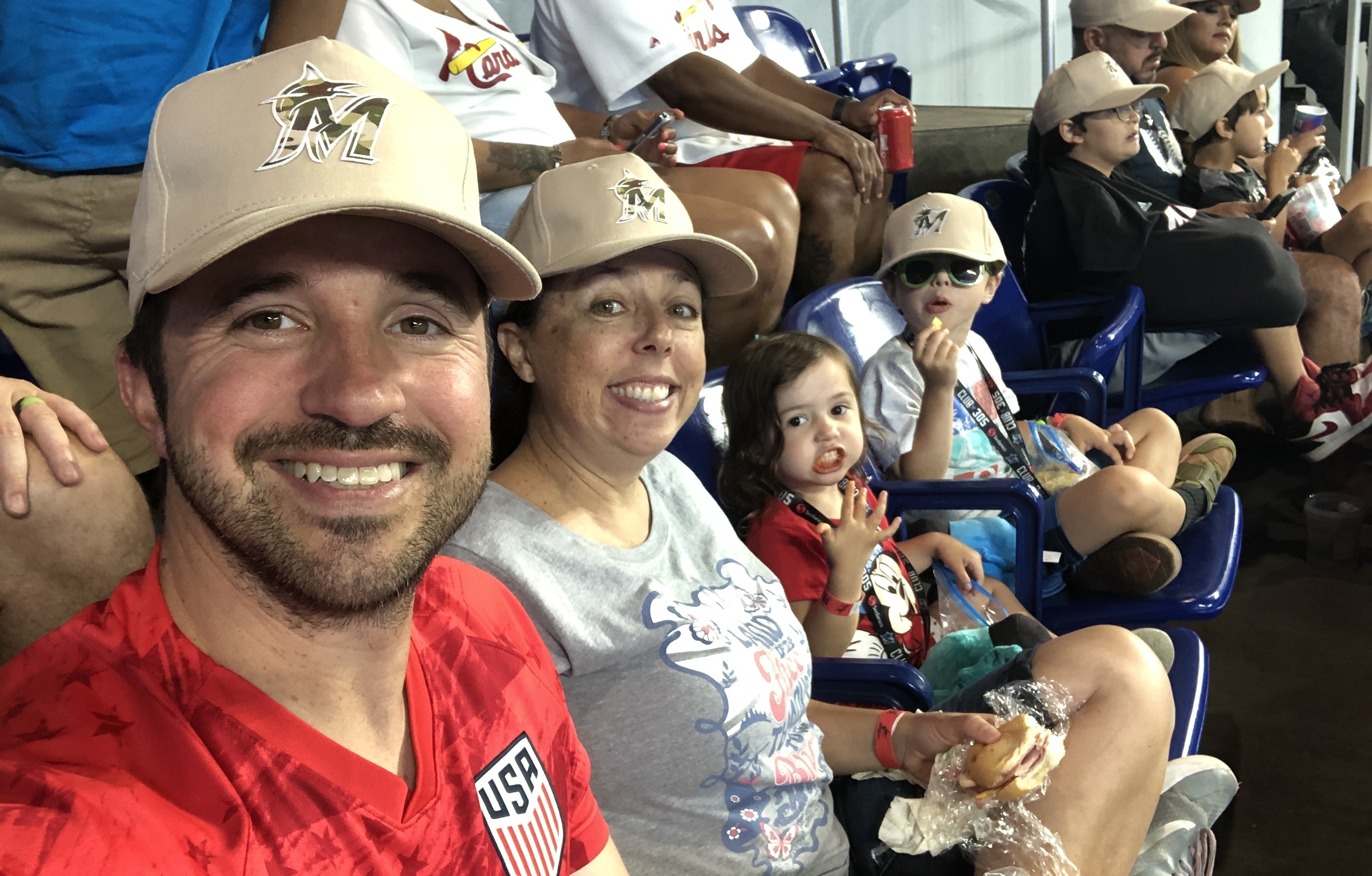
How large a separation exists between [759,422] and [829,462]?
157 mm

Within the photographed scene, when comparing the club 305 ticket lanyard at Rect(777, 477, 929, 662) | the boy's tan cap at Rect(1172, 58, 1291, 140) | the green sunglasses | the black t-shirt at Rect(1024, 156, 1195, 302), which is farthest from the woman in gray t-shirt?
the boy's tan cap at Rect(1172, 58, 1291, 140)

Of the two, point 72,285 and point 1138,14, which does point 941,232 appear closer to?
point 72,285

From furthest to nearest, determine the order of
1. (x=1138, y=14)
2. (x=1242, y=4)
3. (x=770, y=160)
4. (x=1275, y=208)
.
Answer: (x=1242, y=4)
(x=1275, y=208)
(x=1138, y=14)
(x=770, y=160)

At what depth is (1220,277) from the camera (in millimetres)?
4168

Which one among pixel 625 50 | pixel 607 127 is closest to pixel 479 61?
pixel 607 127

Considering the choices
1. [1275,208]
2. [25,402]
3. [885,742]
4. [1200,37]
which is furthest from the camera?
[1200,37]

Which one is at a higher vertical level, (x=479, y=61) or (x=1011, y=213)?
(x=479, y=61)

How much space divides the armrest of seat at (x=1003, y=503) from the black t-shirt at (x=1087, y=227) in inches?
74.1

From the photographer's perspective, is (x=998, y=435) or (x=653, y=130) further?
(x=998, y=435)

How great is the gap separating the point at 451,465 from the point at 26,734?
0.37 metres

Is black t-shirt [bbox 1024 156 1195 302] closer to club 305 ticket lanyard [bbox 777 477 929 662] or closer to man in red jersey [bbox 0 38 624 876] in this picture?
club 305 ticket lanyard [bbox 777 477 929 662]

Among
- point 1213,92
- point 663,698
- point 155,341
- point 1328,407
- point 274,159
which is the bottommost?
point 1328,407

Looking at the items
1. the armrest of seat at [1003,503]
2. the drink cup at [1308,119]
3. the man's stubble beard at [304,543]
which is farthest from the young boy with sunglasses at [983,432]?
the drink cup at [1308,119]

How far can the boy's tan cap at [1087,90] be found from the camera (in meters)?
3.98
